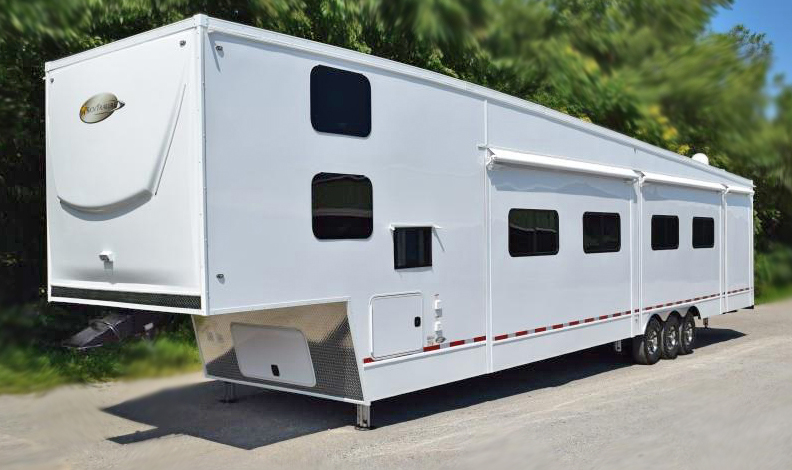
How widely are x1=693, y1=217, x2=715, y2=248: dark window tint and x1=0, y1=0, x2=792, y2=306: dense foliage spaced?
8.32 ft

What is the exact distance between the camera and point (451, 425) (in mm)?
6992

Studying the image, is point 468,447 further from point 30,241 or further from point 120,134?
point 30,241

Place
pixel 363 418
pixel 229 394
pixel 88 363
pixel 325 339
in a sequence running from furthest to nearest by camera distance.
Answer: pixel 88 363, pixel 229 394, pixel 363 418, pixel 325 339

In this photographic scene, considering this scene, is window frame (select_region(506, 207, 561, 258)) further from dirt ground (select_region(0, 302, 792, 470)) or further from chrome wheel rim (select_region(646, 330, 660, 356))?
chrome wheel rim (select_region(646, 330, 660, 356))

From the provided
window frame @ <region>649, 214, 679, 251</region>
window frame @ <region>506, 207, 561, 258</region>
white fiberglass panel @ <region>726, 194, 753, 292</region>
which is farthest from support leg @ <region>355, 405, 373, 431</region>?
white fiberglass panel @ <region>726, 194, 753, 292</region>

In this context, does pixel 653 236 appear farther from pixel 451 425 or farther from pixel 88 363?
pixel 88 363

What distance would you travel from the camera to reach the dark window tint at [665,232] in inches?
415

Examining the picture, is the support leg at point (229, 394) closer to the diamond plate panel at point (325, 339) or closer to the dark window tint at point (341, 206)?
the diamond plate panel at point (325, 339)

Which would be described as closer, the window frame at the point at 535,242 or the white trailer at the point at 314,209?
the white trailer at the point at 314,209

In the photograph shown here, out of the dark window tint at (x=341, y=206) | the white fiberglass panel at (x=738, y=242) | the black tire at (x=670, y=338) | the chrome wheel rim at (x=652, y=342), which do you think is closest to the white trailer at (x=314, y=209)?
the dark window tint at (x=341, y=206)

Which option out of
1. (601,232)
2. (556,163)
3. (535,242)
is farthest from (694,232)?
(535,242)

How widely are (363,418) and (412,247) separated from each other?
1.58 m

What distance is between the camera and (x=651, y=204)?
1047 cm

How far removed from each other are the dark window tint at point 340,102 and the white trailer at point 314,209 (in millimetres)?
14
